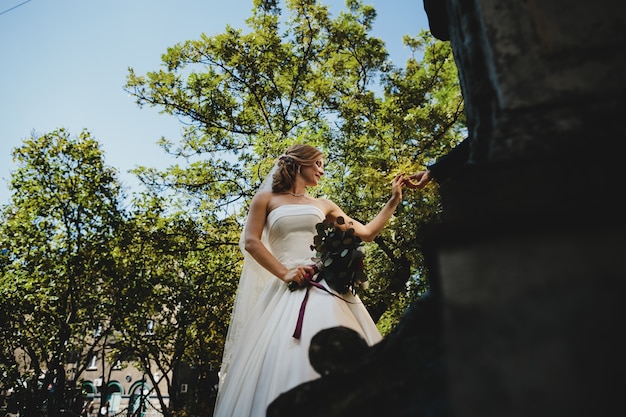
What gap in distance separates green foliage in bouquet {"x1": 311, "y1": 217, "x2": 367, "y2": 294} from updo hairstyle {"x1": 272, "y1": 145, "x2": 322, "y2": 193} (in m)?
1.05

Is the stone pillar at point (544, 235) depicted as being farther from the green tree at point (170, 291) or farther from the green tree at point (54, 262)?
the green tree at point (54, 262)

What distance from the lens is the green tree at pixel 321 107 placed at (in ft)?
31.1

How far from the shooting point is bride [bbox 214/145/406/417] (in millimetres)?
2643

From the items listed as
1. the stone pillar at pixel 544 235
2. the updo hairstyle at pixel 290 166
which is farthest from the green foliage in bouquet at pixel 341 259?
the stone pillar at pixel 544 235

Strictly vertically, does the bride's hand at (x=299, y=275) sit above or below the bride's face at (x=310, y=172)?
below

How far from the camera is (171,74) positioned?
1264cm

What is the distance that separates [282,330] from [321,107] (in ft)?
33.4

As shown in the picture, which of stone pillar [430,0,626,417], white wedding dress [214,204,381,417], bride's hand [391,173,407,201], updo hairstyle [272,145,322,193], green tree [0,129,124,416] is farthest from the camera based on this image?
green tree [0,129,124,416]

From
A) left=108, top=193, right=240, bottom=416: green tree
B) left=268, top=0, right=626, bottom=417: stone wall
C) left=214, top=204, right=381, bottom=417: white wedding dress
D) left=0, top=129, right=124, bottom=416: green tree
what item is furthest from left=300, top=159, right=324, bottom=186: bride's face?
left=0, top=129, right=124, bottom=416: green tree

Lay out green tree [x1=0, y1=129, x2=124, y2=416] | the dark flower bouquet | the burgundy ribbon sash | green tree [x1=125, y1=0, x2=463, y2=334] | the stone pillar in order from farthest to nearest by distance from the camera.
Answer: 1. green tree [x1=0, y1=129, x2=124, y2=416]
2. green tree [x1=125, y1=0, x2=463, y2=334]
3. the dark flower bouquet
4. the burgundy ribbon sash
5. the stone pillar

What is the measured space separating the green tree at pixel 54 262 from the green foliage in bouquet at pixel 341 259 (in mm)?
12291

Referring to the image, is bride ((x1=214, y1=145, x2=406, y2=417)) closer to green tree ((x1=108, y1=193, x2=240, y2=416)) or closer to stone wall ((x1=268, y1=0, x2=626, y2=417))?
stone wall ((x1=268, y1=0, x2=626, y2=417))

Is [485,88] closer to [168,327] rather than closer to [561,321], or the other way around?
[561,321]

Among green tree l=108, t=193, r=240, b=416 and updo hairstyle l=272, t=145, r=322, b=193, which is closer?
updo hairstyle l=272, t=145, r=322, b=193
